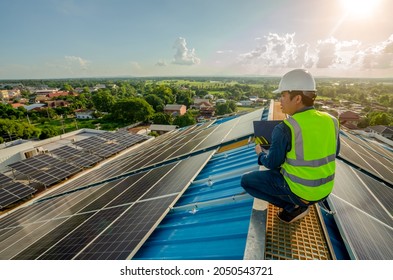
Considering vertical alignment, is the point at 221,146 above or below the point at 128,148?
above

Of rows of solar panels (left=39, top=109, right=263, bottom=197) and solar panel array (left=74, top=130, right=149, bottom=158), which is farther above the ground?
rows of solar panels (left=39, top=109, right=263, bottom=197)

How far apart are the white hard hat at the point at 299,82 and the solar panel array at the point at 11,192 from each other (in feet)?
57.2

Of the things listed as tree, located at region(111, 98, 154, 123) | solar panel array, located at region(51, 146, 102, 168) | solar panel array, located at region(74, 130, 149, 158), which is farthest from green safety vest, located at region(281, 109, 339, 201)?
tree, located at region(111, 98, 154, 123)

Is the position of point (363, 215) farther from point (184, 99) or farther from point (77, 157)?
point (184, 99)

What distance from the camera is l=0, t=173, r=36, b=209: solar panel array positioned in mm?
12633

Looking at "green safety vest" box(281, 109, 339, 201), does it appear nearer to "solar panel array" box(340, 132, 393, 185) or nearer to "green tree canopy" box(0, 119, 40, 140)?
"solar panel array" box(340, 132, 393, 185)

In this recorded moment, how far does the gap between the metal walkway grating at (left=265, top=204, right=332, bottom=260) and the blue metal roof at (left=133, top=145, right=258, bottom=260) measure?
19.7 inches

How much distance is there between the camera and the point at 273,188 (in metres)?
3.22

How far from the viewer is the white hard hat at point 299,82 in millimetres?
2783

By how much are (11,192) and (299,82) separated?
18.6 meters

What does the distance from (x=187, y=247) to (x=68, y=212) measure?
6.01 m

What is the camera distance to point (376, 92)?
121 m
